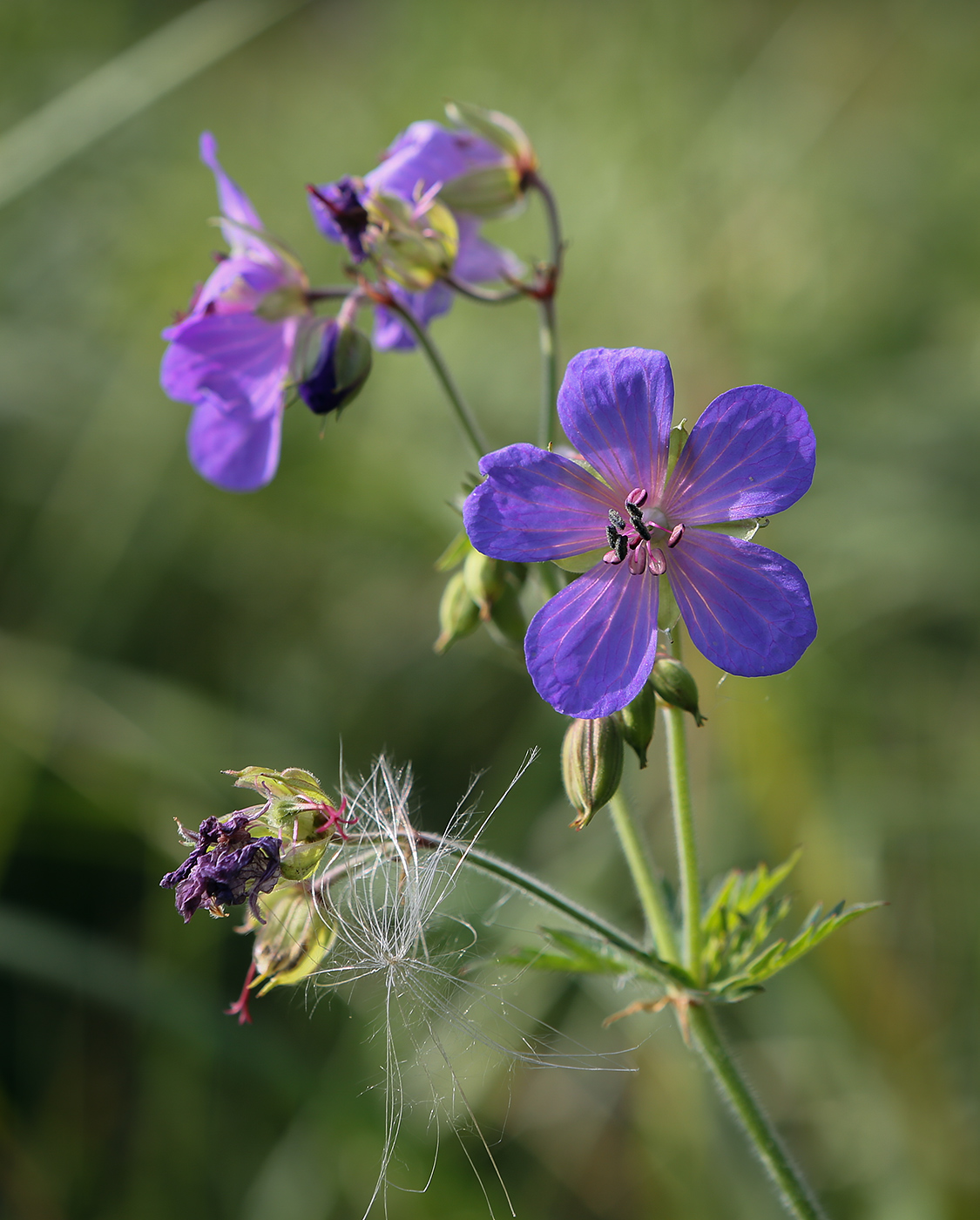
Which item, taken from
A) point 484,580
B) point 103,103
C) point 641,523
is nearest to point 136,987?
point 484,580

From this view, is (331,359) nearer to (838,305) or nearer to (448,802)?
(448,802)

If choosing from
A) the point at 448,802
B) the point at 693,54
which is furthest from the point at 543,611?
the point at 693,54

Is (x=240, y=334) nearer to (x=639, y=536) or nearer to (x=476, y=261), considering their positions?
(x=476, y=261)

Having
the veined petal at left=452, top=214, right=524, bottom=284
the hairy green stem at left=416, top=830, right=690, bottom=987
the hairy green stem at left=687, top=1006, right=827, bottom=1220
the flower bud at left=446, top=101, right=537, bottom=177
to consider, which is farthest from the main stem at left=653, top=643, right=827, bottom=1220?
the flower bud at left=446, top=101, right=537, bottom=177

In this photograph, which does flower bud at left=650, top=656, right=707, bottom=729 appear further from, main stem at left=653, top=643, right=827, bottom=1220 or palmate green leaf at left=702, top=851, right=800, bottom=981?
palmate green leaf at left=702, top=851, right=800, bottom=981

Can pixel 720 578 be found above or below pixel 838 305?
below
